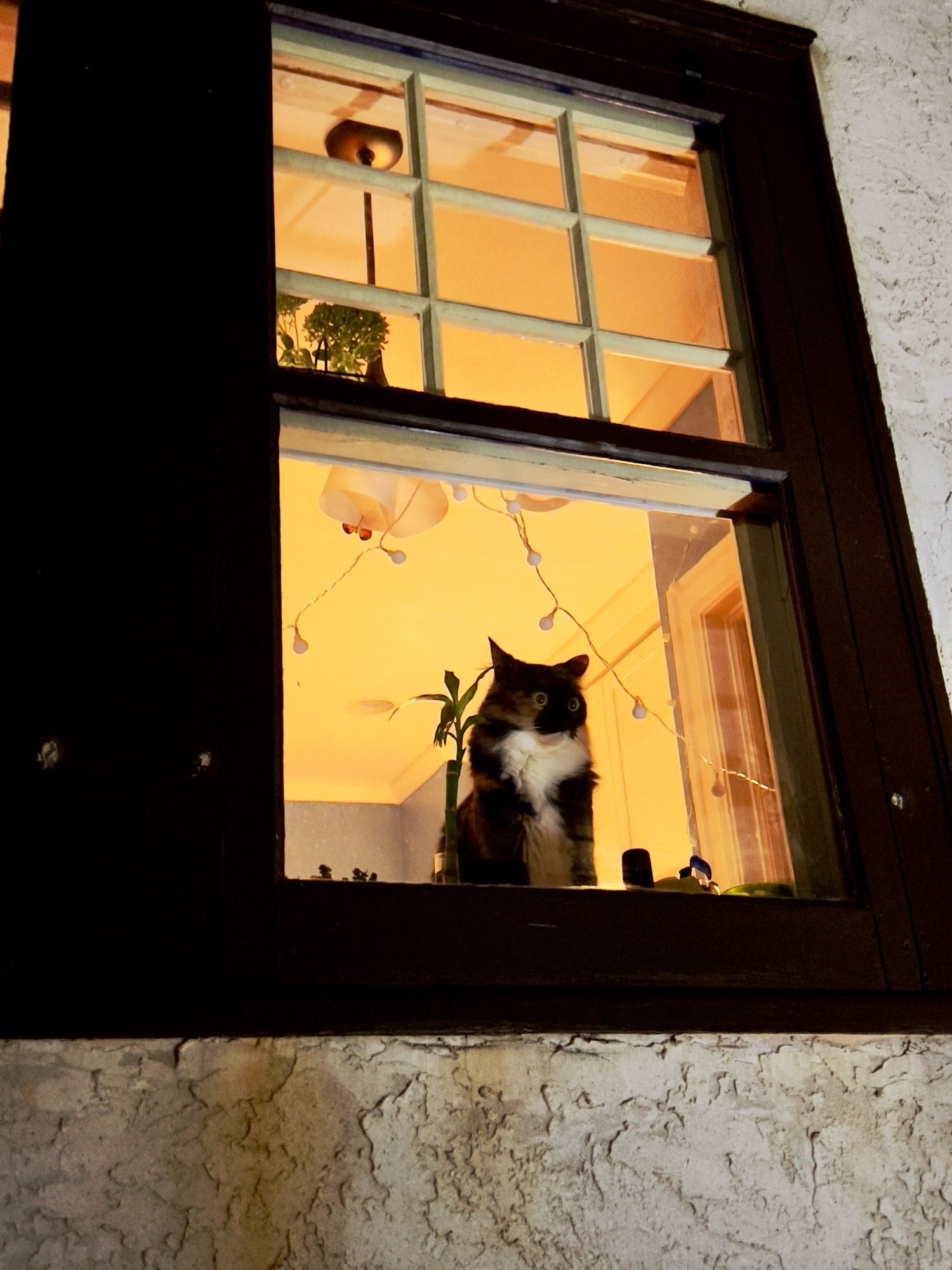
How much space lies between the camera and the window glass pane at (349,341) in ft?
5.70

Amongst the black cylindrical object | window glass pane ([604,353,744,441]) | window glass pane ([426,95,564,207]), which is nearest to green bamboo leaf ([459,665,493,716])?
the black cylindrical object

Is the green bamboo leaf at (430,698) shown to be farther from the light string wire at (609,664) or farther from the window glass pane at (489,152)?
the window glass pane at (489,152)

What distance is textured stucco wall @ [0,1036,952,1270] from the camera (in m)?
1.19

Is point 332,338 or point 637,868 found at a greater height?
point 332,338

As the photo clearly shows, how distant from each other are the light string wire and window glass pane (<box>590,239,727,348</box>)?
1.12 feet

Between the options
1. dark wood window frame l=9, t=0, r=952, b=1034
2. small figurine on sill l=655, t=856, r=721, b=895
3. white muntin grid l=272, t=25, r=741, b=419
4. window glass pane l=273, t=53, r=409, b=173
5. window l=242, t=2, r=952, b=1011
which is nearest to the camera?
dark wood window frame l=9, t=0, r=952, b=1034

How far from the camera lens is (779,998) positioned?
1.50 metres

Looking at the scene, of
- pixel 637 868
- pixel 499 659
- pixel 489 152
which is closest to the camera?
pixel 637 868

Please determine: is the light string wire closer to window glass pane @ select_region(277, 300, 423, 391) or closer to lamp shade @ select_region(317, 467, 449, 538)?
lamp shade @ select_region(317, 467, 449, 538)

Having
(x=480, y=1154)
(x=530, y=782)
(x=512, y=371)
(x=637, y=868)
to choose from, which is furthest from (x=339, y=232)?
(x=480, y=1154)

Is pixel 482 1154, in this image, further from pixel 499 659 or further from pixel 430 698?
pixel 499 659

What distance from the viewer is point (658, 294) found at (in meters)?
2.07

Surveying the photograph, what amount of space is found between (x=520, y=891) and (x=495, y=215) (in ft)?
3.50

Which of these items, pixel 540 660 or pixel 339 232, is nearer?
pixel 339 232
